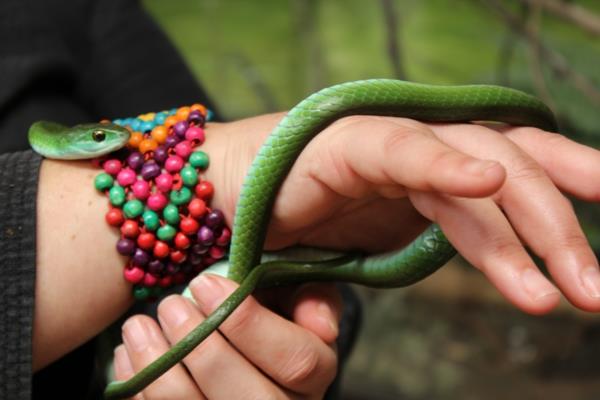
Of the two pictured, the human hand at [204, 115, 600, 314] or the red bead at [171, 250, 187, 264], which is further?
the red bead at [171, 250, 187, 264]

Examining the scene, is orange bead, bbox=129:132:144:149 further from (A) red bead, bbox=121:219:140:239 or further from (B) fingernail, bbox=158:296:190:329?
(B) fingernail, bbox=158:296:190:329

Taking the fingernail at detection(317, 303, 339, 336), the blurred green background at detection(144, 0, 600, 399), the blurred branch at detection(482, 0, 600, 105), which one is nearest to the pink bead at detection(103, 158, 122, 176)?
the fingernail at detection(317, 303, 339, 336)

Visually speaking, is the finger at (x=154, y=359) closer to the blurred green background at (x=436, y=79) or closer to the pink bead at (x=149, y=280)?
the pink bead at (x=149, y=280)

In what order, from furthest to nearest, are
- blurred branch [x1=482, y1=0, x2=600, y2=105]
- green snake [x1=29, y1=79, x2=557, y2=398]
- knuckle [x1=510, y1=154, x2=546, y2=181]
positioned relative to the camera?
blurred branch [x1=482, y1=0, x2=600, y2=105] → green snake [x1=29, y1=79, x2=557, y2=398] → knuckle [x1=510, y1=154, x2=546, y2=181]

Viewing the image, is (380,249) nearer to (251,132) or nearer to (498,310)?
(251,132)

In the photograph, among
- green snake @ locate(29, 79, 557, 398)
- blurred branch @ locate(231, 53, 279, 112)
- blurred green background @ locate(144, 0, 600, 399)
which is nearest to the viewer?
green snake @ locate(29, 79, 557, 398)

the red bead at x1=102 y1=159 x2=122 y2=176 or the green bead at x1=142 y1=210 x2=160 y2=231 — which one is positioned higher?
the red bead at x1=102 y1=159 x2=122 y2=176

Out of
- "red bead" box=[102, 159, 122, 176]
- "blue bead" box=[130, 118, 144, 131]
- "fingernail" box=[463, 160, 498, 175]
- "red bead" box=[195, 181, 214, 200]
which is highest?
"fingernail" box=[463, 160, 498, 175]

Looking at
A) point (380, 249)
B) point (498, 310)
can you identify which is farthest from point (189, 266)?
point (498, 310)
